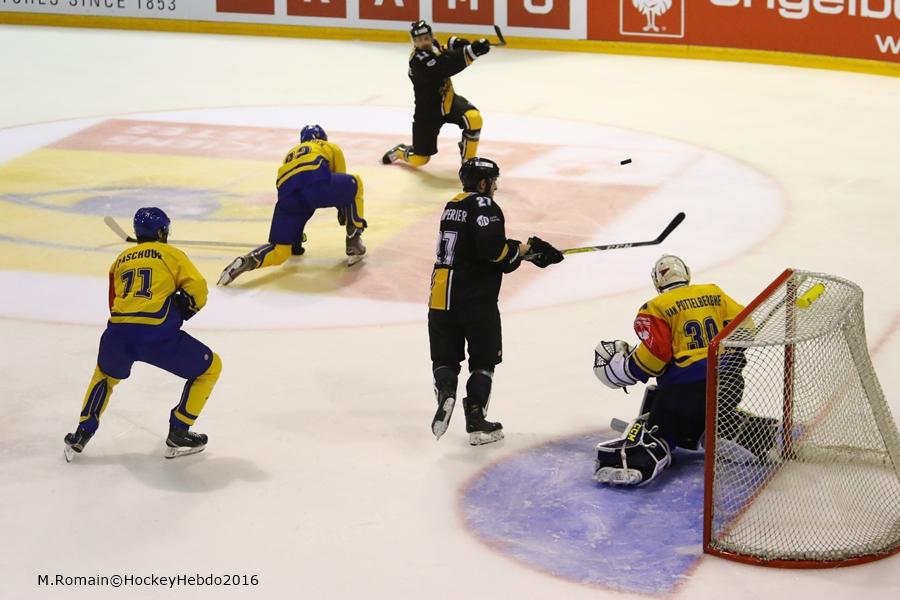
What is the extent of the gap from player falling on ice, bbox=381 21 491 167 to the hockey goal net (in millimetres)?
5909

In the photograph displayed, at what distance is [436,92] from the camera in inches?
469

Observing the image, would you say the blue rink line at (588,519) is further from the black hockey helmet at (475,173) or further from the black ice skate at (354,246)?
the black ice skate at (354,246)

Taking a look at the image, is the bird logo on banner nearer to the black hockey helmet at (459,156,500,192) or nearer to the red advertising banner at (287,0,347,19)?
the red advertising banner at (287,0,347,19)

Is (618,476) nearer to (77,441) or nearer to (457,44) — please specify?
(77,441)

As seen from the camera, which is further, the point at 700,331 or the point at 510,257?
the point at 510,257

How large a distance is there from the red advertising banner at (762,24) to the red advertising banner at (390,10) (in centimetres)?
207

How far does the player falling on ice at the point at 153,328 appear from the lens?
20.7ft

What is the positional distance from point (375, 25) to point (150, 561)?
12.5m

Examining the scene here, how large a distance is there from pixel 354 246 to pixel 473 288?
2996 millimetres

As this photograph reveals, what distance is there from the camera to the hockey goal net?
5617 mm

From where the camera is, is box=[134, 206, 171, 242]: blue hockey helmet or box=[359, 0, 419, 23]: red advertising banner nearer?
box=[134, 206, 171, 242]: blue hockey helmet

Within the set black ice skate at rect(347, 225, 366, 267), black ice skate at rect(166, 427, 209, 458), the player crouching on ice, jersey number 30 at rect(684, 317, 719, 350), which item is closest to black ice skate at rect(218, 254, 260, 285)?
black ice skate at rect(347, 225, 366, 267)

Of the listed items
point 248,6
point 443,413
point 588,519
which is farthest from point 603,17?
point 588,519

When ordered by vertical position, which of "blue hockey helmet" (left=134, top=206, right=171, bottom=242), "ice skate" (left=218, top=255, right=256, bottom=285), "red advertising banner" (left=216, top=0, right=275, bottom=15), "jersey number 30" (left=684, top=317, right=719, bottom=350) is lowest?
"ice skate" (left=218, top=255, right=256, bottom=285)
